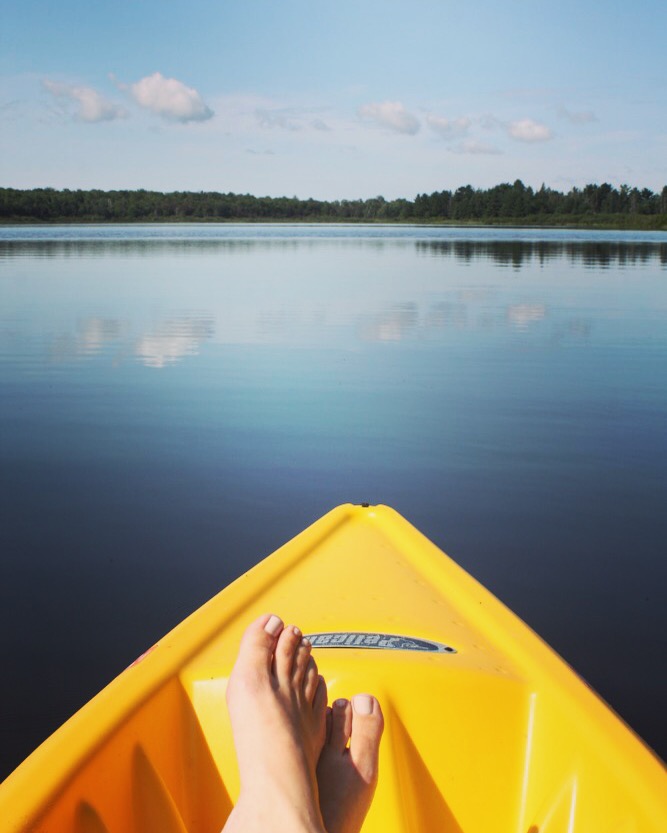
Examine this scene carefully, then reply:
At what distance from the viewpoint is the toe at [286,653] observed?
1958 mm

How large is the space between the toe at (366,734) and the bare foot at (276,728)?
83mm

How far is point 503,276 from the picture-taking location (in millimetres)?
19203

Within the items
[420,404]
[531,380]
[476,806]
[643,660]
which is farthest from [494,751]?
[531,380]

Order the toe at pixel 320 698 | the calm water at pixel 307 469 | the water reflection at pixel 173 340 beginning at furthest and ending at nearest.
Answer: the water reflection at pixel 173 340
the calm water at pixel 307 469
the toe at pixel 320 698

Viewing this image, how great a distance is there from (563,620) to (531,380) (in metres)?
4.61

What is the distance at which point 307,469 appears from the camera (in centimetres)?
499

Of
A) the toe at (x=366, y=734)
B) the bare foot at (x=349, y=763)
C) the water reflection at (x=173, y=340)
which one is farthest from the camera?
the water reflection at (x=173, y=340)

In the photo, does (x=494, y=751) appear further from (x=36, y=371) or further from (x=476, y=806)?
(x=36, y=371)

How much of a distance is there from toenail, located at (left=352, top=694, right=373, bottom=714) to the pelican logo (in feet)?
0.74

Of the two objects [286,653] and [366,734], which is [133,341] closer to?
[286,653]

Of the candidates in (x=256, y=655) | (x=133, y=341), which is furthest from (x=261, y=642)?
(x=133, y=341)

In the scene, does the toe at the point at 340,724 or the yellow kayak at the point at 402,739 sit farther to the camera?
the toe at the point at 340,724

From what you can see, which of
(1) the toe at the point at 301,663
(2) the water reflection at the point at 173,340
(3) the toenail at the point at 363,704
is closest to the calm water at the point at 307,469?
(2) the water reflection at the point at 173,340

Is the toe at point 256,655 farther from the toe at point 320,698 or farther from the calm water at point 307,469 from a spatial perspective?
the calm water at point 307,469
